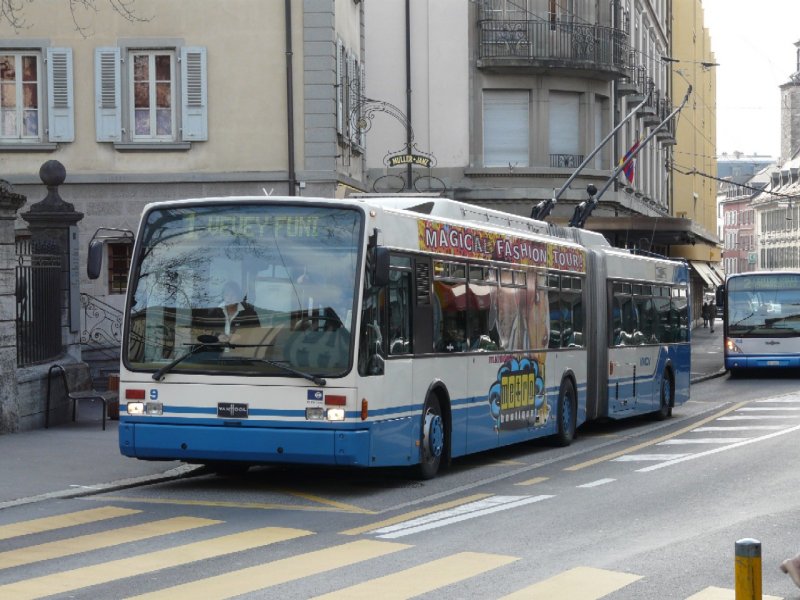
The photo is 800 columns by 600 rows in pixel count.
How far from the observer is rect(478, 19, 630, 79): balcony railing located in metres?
40.0

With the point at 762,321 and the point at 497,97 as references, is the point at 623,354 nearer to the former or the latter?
the point at 762,321

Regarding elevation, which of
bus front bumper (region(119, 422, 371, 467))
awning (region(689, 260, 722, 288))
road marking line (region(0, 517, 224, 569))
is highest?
awning (region(689, 260, 722, 288))

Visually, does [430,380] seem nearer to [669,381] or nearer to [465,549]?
[465,549]

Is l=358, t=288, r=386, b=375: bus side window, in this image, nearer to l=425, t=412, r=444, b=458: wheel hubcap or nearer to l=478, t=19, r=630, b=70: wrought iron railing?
l=425, t=412, r=444, b=458: wheel hubcap

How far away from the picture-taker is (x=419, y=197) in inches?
668

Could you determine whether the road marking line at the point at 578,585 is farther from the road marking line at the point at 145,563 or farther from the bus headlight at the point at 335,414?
the bus headlight at the point at 335,414

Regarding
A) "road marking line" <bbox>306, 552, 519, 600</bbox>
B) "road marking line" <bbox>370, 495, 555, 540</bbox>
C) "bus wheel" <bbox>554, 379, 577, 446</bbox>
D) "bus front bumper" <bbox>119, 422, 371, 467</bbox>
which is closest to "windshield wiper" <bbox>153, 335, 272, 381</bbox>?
"bus front bumper" <bbox>119, 422, 371, 467</bbox>

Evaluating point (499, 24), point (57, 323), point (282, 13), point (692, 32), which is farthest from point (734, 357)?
point (692, 32)

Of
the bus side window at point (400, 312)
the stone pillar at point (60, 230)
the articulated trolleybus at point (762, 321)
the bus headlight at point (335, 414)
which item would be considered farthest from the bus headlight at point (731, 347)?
the bus headlight at point (335, 414)

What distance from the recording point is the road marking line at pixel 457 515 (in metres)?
11.8

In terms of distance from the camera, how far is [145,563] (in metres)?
10.3

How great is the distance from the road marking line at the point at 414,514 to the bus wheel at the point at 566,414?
5930 millimetres

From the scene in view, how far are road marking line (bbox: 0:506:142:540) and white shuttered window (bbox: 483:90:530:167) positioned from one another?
92.7 ft

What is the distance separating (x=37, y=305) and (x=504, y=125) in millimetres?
22002
